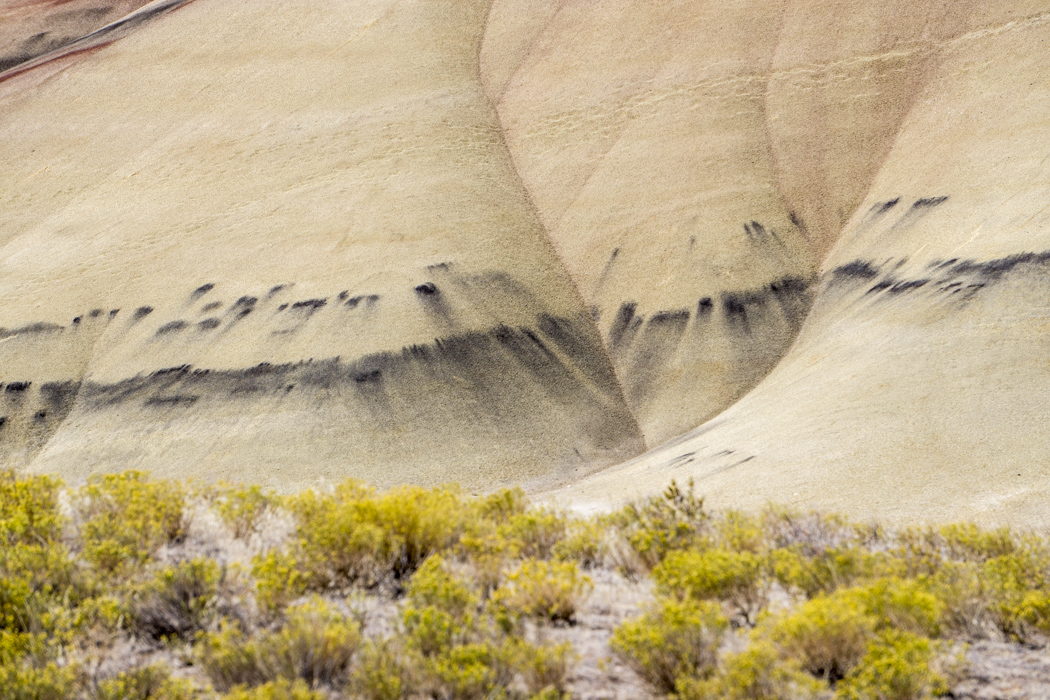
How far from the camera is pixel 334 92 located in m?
33.3

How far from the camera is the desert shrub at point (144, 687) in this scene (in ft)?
18.4

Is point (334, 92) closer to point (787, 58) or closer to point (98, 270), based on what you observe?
point (98, 270)

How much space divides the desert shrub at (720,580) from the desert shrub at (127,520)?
428 centimetres

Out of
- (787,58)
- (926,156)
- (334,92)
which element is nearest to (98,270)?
(334,92)

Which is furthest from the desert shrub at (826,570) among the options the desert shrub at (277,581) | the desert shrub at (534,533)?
the desert shrub at (277,581)

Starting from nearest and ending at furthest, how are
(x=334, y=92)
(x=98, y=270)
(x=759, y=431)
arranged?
A: (x=759, y=431)
(x=98, y=270)
(x=334, y=92)

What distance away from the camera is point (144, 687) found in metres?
5.71

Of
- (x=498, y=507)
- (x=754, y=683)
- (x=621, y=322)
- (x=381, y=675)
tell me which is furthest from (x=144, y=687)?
(x=621, y=322)

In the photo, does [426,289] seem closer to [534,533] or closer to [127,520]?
[534,533]

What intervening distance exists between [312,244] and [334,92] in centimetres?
865

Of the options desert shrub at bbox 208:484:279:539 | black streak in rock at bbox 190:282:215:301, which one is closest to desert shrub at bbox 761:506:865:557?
desert shrub at bbox 208:484:279:539

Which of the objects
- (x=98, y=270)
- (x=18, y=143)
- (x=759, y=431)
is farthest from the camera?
(x=18, y=143)

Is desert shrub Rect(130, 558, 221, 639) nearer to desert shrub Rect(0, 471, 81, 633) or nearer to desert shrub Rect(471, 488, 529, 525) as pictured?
desert shrub Rect(0, 471, 81, 633)

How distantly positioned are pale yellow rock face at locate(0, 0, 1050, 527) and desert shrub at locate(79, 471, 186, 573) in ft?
30.2
